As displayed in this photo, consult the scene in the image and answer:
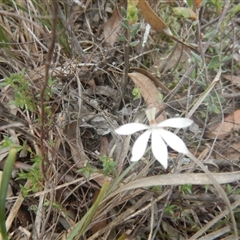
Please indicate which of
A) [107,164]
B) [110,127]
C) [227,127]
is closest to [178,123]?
[107,164]

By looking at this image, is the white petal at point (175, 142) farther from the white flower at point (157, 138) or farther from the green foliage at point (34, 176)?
the green foliage at point (34, 176)

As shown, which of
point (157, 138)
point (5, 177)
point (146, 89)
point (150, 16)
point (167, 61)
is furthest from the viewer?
point (167, 61)

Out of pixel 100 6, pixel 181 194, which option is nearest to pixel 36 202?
pixel 181 194

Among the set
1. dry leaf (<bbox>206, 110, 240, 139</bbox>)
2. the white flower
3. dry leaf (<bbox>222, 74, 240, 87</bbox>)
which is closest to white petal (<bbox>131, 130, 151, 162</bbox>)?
the white flower

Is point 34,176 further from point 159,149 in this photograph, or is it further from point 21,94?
point 159,149

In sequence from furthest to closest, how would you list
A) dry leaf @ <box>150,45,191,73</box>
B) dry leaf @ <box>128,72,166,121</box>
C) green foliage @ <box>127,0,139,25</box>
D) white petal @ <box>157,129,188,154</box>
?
dry leaf @ <box>150,45,191,73</box> < dry leaf @ <box>128,72,166,121</box> < green foliage @ <box>127,0,139,25</box> < white petal @ <box>157,129,188,154</box>

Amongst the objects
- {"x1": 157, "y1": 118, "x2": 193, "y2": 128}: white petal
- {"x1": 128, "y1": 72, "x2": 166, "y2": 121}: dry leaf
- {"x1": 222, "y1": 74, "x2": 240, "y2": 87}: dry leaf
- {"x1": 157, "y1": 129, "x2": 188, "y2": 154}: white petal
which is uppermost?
{"x1": 157, "y1": 118, "x2": 193, "y2": 128}: white petal

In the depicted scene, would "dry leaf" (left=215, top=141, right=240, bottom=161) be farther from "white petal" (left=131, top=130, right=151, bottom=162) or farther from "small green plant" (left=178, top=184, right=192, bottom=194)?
"white petal" (left=131, top=130, right=151, bottom=162)

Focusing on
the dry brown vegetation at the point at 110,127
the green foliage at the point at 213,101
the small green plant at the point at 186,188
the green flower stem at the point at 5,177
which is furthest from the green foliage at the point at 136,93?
the green flower stem at the point at 5,177
